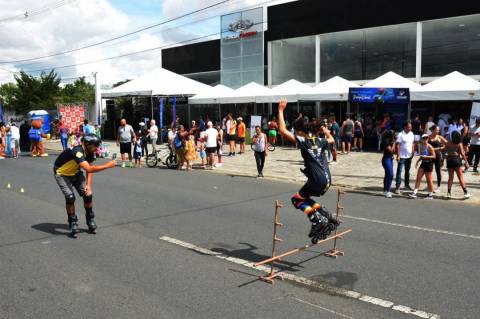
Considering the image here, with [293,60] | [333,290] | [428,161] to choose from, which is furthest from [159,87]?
[333,290]

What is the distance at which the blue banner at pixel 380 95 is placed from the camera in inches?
770

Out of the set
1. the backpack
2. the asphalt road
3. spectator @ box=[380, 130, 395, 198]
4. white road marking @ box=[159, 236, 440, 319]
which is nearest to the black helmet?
the asphalt road

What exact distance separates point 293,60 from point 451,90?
1703 cm

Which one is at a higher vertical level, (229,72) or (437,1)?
(437,1)

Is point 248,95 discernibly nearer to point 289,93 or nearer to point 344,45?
point 289,93

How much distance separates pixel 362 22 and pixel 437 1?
179 inches

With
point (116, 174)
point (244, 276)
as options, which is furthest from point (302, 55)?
point (244, 276)

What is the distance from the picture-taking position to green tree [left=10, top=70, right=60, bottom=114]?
54.2 metres

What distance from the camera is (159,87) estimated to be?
29172 millimetres

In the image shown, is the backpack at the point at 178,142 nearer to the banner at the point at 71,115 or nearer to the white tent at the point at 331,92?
the white tent at the point at 331,92

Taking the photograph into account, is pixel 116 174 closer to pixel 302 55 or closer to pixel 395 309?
pixel 395 309

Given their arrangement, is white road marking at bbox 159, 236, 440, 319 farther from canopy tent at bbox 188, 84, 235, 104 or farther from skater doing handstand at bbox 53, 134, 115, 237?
canopy tent at bbox 188, 84, 235, 104

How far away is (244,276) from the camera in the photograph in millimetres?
5762

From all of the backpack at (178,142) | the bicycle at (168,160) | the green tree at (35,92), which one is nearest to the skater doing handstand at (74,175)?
the backpack at (178,142)
